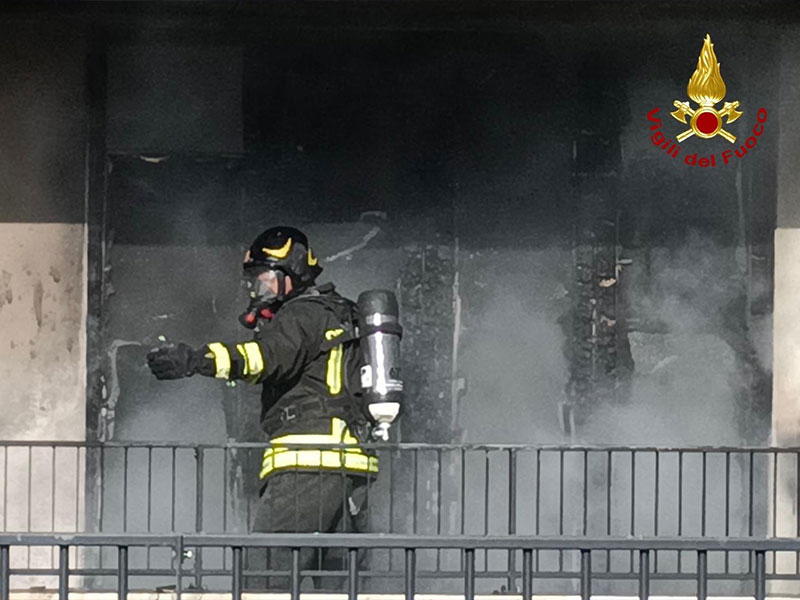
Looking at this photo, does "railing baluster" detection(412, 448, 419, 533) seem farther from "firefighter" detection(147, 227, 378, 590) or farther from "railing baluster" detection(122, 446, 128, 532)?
"railing baluster" detection(122, 446, 128, 532)

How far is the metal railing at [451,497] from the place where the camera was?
1411 cm

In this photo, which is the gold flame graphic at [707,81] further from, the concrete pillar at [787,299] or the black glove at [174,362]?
the black glove at [174,362]

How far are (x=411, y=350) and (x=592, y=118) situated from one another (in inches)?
73.7

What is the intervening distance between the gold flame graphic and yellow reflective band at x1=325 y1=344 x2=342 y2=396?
3.15 metres

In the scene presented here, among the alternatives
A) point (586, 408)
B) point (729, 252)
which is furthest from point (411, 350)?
point (729, 252)

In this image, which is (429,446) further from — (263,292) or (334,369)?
(263,292)

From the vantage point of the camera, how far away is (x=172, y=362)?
12094mm

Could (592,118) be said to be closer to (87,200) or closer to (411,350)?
(411,350)

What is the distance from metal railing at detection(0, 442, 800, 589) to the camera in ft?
46.3

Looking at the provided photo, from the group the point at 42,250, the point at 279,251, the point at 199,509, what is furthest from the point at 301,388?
the point at 42,250

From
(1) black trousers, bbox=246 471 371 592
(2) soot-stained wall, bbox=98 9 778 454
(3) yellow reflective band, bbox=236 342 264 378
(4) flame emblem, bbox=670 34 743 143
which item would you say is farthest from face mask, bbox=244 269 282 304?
(4) flame emblem, bbox=670 34 743 143

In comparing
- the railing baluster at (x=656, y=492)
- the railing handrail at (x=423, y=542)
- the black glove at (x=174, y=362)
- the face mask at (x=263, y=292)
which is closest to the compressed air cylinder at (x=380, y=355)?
the face mask at (x=263, y=292)

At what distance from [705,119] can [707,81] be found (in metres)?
0.25

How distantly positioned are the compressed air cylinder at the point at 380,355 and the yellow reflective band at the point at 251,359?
0.60 metres
